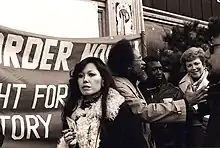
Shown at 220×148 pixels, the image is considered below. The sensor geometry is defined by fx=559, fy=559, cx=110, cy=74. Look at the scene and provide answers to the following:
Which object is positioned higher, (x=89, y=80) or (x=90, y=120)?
(x=89, y=80)

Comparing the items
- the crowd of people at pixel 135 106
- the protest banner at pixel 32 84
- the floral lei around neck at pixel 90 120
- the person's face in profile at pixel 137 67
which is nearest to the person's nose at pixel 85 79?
the crowd of people at pixel 135 106

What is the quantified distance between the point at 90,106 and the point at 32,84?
1.57 metres

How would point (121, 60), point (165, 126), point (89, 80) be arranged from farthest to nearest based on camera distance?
1. point (165, 126)
2. point (121, 60)
3. point (89, 80)

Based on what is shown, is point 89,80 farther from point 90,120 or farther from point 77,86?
point 90,120

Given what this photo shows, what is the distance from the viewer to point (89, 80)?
329cm

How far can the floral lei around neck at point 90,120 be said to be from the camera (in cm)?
320

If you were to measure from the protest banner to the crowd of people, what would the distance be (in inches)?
33.9

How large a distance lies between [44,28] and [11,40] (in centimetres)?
116

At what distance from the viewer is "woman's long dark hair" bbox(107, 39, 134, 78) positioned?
A: 144 inches

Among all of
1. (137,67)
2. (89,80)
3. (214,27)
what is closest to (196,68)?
(214,27)

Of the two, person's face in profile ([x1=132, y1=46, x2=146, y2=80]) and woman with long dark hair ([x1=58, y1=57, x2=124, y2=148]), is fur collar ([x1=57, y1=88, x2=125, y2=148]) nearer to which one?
woman with long dark hair ([x1=58, y1=57, x2=124, y2=148])

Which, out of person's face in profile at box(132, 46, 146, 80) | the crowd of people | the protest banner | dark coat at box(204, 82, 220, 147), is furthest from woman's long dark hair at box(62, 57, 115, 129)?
the protest banner

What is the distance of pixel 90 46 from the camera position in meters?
5.18

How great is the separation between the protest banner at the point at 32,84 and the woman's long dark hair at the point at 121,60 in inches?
48.1
